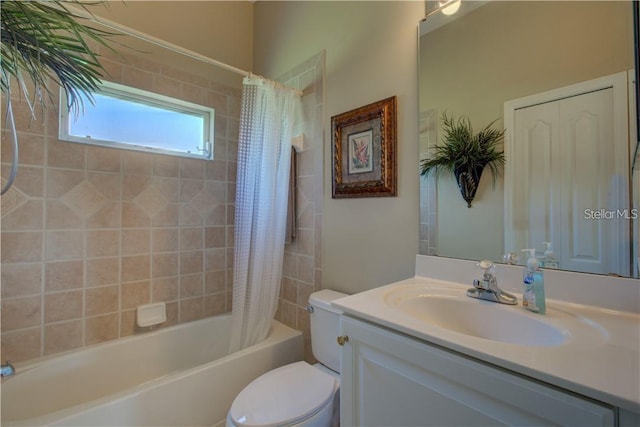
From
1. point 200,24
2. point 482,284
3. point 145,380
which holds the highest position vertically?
point 200,24

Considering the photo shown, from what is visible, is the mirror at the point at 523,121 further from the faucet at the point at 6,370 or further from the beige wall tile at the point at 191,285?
the faucet at the point at 6,370

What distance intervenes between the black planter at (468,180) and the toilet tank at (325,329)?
2.58 feet

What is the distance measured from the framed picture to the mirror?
16cm

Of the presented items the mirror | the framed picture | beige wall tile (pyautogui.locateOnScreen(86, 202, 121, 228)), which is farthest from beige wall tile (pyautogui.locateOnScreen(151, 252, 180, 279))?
the mirror

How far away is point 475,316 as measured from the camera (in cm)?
93

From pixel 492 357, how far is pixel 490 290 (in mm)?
424

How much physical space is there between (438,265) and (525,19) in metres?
0.97

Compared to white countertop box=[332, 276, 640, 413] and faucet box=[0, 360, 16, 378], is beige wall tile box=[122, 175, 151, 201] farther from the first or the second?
white countertop box=[332, 276, 640, 413]

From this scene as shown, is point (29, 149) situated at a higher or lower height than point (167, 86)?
lower

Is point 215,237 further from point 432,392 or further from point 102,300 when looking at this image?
point 432,392

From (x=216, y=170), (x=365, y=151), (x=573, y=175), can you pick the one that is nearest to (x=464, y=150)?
(x=573, y=175)

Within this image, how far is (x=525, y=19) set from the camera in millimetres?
1001

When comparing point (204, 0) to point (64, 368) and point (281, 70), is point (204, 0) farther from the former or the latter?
point (64, 368)

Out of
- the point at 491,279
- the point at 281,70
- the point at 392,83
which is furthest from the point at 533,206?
the point at 281,70
